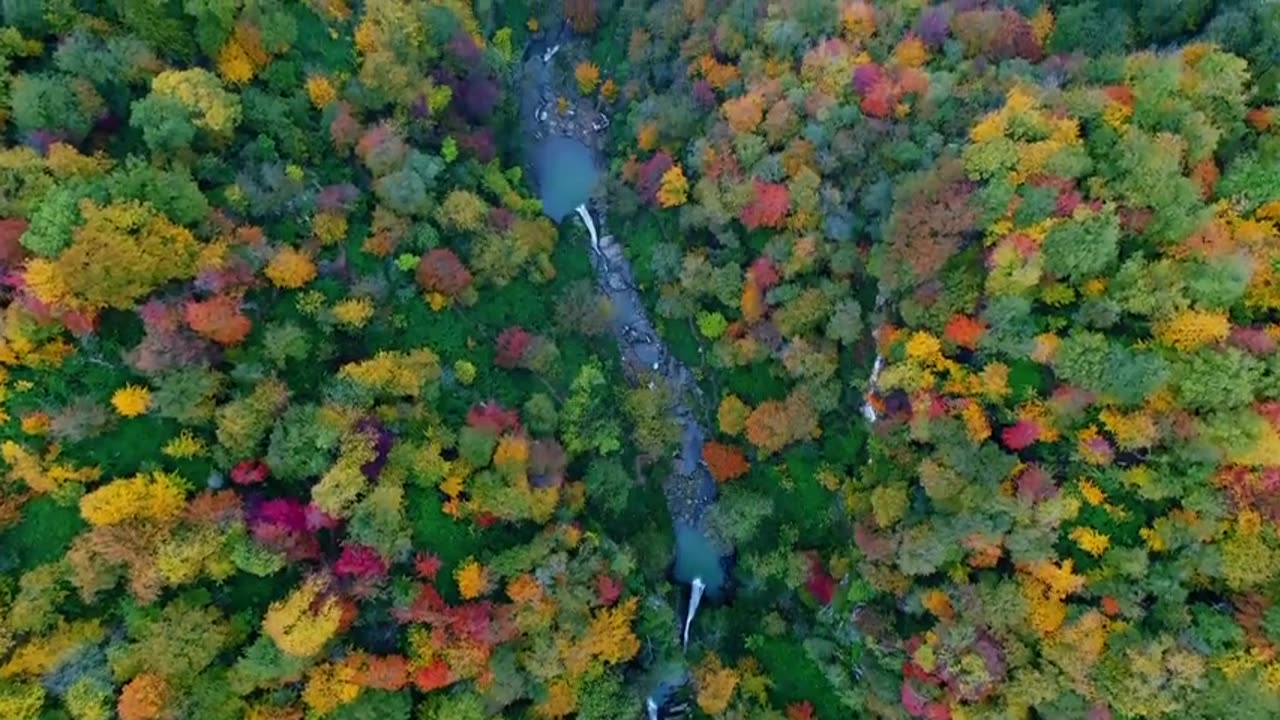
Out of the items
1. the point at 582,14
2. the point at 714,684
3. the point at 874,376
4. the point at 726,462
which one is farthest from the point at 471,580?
the point at 582,14

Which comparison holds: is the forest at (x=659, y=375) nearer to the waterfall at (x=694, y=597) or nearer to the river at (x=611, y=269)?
the waterfall at (x=694, y=597)

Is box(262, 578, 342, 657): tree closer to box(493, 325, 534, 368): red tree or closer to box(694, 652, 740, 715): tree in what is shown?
box(493, 325, 534, 368): red tree

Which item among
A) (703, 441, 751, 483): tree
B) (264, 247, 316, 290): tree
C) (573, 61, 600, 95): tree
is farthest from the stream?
(264, 247, 316, 290): tree

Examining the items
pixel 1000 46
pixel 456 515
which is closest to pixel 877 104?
pixel 1000 46

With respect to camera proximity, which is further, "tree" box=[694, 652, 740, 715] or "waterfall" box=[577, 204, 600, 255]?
"waterfall" box=[577, 204, 600, 255]

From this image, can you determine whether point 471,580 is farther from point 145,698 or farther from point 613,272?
point 613,272
